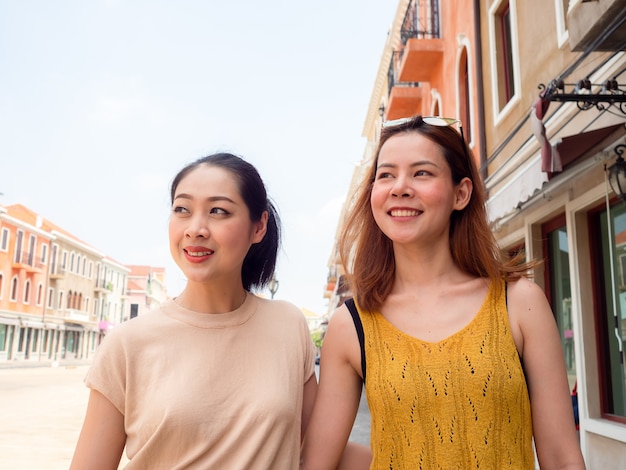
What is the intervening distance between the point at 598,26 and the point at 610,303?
9.82ft

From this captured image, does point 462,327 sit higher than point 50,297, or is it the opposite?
point 50,297

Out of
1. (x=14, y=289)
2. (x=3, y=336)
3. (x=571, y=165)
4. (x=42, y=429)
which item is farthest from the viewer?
(x=14, y=289)

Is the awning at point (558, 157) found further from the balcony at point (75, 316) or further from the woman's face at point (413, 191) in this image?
the balcony at point (75, 316)

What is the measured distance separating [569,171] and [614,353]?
1922 millimetres

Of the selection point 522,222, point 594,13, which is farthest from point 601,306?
point 594,13

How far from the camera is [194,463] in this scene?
1.85m

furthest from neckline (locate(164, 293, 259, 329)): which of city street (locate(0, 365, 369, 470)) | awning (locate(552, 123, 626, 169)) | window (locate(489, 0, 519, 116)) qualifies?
window (locate(489, 0, 519, 116))

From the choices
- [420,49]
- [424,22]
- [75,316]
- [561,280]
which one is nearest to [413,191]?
[561,280]

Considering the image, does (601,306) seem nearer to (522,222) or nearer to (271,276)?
(522,222)

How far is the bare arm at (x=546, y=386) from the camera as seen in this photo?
5.83 ft

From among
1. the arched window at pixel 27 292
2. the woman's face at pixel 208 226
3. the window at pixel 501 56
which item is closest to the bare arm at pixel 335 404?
the woman's face at pixel 208 226

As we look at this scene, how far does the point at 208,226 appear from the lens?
78.7 inches

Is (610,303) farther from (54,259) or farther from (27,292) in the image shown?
(54,259)

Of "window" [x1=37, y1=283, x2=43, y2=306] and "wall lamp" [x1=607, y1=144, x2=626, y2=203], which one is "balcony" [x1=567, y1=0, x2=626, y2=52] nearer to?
"wall lamp" [x1=607, y1=144, x2=626, y2=203]
